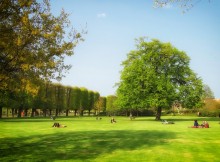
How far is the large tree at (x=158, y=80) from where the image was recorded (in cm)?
6381

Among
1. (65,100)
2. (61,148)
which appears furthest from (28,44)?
(65,100)

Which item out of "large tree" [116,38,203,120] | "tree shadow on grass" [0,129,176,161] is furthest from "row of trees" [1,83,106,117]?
"tree shadow on grass" [0,129,176,161]

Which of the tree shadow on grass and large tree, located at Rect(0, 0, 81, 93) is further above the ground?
large tree, located at Rect(0, 0, 81, 93)

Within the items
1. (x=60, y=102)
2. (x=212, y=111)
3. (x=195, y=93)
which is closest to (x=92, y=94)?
(x=60, y=102)

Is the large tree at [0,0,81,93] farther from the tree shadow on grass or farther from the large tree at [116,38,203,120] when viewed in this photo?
the large tree at [116,38,203,120]

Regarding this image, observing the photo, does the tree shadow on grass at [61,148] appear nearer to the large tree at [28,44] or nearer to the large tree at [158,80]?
the large tree at [28,44]

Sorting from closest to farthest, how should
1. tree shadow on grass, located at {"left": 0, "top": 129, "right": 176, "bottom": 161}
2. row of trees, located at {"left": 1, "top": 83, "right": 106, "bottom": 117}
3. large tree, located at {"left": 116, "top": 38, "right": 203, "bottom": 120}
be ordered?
1. tree shadow on grass, located at {"left": 0, "top": 129, "right": 176, "bottom": 161}
2. large tree, located at {"left": 116, "top": 38, "right": 203, "bottom": 120}
3. row of trees, located at {"left": 1, "top": 83, "right": 106, "bottom": 117}

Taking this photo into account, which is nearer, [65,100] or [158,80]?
[158,80]

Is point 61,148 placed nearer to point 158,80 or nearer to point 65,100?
point 158,80

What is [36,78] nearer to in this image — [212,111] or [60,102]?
[60,102]

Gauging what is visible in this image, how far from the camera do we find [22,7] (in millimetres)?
20922

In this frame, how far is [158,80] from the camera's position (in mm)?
64625

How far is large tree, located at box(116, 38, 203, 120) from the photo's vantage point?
63.8m

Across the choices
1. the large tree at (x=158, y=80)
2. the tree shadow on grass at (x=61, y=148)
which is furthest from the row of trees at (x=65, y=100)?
the tree shadow on grass at (x=61, y=148)
